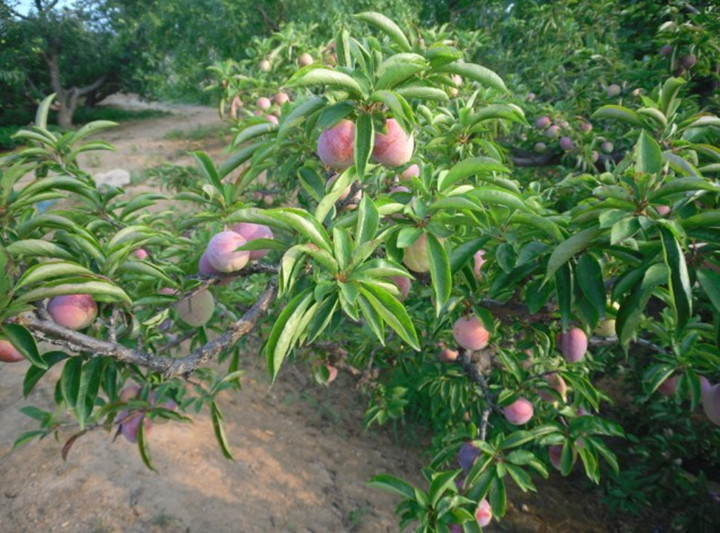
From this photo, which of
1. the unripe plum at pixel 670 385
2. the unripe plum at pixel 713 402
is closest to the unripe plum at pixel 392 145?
the unripe plum at pixel 713 402

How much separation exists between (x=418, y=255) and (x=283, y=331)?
307mm

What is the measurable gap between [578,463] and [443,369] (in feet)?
4.78

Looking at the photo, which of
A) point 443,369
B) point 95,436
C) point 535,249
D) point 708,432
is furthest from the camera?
point 708,432

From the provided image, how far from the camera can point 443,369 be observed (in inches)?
73.5

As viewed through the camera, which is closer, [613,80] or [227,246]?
[227,246]

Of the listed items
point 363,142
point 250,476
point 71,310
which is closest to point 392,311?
point 363,142

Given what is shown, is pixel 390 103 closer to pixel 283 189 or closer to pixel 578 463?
pixel 283 189

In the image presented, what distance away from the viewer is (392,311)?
2.40ft

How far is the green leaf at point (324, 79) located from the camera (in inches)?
26.2

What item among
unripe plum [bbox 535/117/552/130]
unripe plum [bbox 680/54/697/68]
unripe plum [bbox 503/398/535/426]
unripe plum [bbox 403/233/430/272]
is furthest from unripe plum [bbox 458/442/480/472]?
unripe plum [bbox 680/54/697/68]

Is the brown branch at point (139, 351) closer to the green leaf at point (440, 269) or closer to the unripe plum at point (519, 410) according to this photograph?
the green leaf at point (440, 269)

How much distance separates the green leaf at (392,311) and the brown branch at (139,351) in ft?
1.02

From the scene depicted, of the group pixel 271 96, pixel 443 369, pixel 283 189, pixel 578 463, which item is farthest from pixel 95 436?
pixel 578 463

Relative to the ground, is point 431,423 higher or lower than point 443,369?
lower
